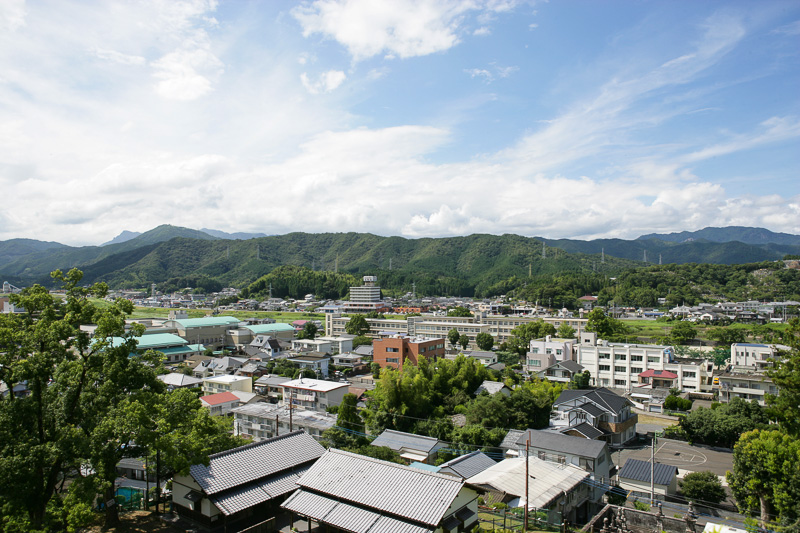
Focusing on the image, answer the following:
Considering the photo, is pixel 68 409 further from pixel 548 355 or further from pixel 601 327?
pixel 601 327

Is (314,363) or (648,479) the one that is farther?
(314,363)

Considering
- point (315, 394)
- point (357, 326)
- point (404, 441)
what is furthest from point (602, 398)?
point (357, 326)

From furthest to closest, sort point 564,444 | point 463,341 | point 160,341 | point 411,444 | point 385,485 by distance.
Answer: point 463,341
point 160,341
point 411,444
point 564,444
point 385,485

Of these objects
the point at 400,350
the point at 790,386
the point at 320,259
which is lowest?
the point at 400,350

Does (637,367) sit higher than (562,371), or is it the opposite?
(637,367)

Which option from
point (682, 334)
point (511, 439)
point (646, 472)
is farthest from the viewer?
point (682, 334)

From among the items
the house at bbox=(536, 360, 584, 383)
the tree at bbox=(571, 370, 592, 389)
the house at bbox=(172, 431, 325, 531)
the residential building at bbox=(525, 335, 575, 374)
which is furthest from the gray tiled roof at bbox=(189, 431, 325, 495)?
the residential building at bbox=(525, 335, 575, 374)

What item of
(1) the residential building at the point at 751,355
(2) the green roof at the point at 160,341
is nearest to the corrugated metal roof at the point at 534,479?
(1) the residential building at the point at 751,355

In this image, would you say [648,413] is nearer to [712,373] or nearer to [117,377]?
[712,373]
